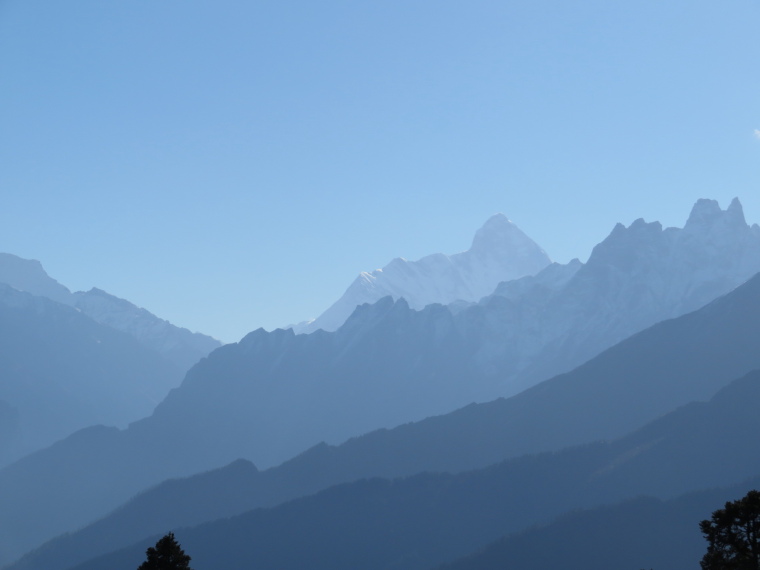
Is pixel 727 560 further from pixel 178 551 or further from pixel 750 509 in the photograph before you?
pixel 178 551

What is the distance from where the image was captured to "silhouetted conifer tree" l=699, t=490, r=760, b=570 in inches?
2356

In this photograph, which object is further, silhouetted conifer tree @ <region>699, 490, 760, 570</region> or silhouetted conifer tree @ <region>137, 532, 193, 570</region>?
silhouetted conifer tree @ <region>137, 532, 193, 570</region>

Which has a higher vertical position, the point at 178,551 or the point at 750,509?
the point at 178,551

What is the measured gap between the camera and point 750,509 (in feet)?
197

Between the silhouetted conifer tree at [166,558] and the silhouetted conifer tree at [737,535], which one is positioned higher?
the silhouetted conifer tree at [166,558]

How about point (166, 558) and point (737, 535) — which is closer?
point (737, 535)

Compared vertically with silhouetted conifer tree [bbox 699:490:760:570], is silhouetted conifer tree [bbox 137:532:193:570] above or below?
above

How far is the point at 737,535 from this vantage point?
6066 centimetres

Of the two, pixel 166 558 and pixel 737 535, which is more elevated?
pixel 166 558

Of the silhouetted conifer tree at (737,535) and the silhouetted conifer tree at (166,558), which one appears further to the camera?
the silhouetted conifer tree at (166,558)

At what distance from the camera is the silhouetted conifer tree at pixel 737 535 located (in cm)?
5984

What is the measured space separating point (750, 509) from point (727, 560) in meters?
3.53

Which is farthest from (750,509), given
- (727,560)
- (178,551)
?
(178,551)

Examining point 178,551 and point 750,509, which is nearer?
point 750,509
